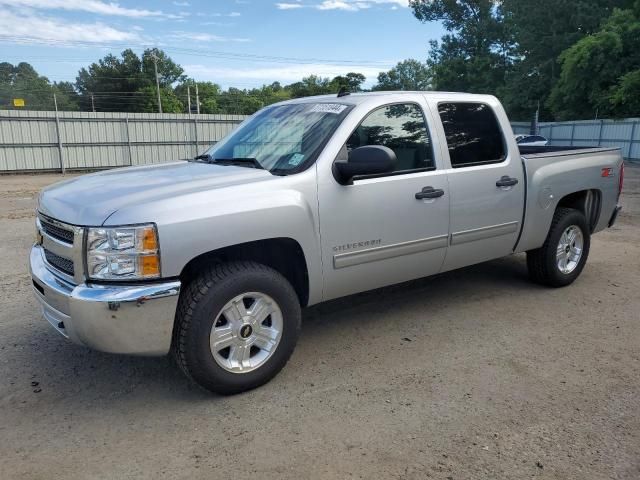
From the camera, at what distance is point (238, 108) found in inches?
3455

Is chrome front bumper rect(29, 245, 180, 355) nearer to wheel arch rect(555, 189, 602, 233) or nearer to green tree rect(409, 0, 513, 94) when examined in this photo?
wheel arch rect(555, 189, 602, 233)

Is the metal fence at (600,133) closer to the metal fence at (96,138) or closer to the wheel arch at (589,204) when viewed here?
the metal fence at (96,138)

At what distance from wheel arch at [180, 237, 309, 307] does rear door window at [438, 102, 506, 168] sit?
1592 mm

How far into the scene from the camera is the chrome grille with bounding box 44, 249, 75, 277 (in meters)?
3.09

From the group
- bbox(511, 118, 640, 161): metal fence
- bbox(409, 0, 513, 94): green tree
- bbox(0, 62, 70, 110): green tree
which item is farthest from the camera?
bbox(0, 62, 70, 110): green tree

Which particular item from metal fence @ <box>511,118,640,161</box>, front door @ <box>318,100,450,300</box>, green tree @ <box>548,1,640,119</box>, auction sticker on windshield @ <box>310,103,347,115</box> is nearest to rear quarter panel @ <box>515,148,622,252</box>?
front door @ <box>318,100,450,300</box>

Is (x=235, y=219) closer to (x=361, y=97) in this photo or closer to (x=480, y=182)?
(x=361, y=97)

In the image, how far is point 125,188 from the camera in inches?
129

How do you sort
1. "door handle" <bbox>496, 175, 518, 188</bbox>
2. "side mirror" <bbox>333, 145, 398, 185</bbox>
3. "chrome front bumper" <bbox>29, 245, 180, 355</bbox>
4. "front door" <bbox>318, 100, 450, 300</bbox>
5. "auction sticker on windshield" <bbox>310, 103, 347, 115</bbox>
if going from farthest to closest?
"door handle" <bbox>496, 175, 518, 188</bbox>, "auction sticker on windshield" <bbox>310, 103, 347, 115</bbox>, "front door" <bbox>318, 100, 450, 300</bbox>, "side mirror" <bbox>333, 145, 398, 185</bbox>, "chrome front bumper" <bbox>29, 245, 180, 355</bbox>

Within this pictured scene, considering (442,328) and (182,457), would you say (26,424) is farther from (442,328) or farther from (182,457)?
(442,328)

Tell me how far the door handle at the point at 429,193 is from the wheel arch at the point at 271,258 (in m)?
1.07

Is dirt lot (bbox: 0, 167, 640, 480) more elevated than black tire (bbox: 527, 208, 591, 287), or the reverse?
black tire (bbox: 527, 208, 591, 287)

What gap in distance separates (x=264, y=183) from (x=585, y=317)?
3.18 metres

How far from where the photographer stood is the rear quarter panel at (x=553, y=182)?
16.0ft
